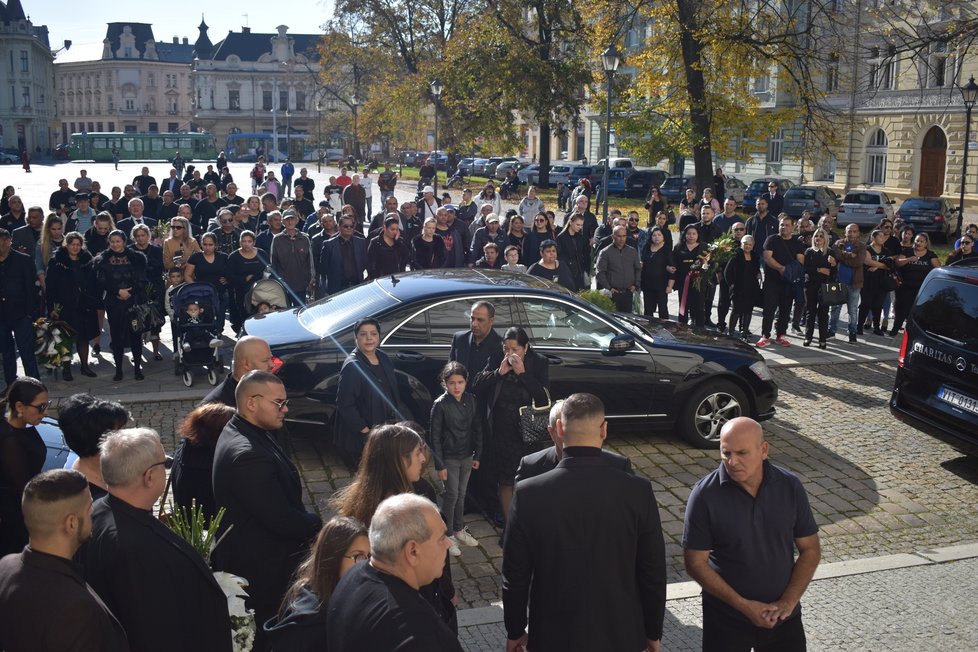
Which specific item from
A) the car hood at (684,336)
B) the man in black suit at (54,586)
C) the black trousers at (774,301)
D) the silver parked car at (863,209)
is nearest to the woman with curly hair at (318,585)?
Answer: the man in black suit at (54,586)

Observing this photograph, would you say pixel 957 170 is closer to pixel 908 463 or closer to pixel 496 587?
pixel 908 463

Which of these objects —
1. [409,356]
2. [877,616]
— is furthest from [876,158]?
[877,616]

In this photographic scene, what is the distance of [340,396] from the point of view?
7.07 metres

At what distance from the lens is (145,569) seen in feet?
12.8

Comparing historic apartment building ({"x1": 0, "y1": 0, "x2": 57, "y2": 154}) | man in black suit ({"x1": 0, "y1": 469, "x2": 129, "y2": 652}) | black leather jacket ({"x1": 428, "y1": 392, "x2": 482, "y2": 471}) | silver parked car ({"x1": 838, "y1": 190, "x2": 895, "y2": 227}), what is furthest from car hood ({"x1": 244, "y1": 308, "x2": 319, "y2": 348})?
historic apartment building ({"x1": 0, "y1": 0, "x2": 57, "y2": 154})

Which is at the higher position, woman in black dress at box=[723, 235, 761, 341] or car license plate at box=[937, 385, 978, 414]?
woman in black dress at box=[723, 235, 761, 341]

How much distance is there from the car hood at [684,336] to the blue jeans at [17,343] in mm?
6592

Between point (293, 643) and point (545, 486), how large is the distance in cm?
130

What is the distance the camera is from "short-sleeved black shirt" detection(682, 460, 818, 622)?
4.55 m

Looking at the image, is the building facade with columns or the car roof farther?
the building facade with columns

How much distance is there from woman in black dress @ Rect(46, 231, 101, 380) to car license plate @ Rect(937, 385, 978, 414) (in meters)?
9.32

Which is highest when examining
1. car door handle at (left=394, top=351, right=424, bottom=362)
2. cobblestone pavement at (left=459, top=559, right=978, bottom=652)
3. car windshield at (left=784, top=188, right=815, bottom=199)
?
car windshield at (left=784, top=188, right=815, bottom=199)

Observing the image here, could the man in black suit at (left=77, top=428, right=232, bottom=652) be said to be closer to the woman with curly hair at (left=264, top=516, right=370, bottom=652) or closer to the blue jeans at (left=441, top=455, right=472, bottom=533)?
the woman with curly hair at (left=264, top=516, right=370, bottom=652)

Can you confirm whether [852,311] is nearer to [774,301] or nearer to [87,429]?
[774,301]
